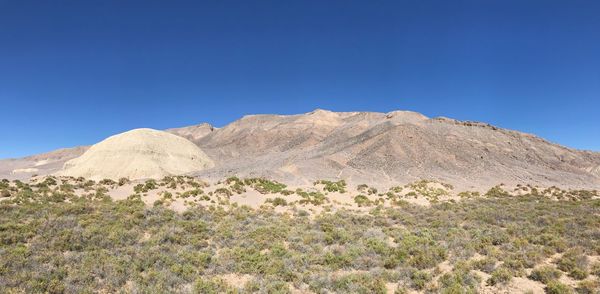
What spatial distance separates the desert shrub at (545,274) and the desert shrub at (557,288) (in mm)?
514

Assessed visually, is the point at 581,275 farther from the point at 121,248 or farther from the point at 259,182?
the point at 259,182

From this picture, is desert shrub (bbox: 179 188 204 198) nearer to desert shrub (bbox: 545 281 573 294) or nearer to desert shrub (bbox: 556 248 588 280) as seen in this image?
desert shrub (bbox: 545 281 573 294)

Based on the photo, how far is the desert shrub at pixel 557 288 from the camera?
10645 millimetres

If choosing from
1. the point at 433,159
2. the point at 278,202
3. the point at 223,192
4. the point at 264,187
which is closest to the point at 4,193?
the point at 223,192

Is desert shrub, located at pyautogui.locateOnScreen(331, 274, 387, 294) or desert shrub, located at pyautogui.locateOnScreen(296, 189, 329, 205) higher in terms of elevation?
desert shrub, located at pyautogui.locateOnScreen(296, 189, 329, 205)

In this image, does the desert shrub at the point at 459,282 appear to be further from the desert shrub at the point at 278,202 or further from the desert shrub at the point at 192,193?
the desert shrub at the point at 192,193

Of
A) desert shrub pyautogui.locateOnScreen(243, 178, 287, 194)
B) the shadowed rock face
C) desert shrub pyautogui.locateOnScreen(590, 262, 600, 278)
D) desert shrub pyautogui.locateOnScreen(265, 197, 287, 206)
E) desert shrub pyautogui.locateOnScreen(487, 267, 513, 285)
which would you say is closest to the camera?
desert shrub pyautogui.locateOnScreen(487, 267, 513, 285)

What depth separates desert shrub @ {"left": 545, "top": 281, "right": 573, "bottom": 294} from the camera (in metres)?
10.6

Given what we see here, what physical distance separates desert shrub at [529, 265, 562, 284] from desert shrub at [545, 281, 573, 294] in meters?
0.51

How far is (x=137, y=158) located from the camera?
66.1 metres

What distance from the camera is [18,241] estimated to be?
48.2ft

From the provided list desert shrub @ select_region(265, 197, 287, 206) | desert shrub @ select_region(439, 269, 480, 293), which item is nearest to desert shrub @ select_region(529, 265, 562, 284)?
desert shrub @ select_region(439, 269, 480, 293)

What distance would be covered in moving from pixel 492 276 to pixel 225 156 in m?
93.0

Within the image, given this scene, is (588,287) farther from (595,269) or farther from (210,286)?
(210,286)
